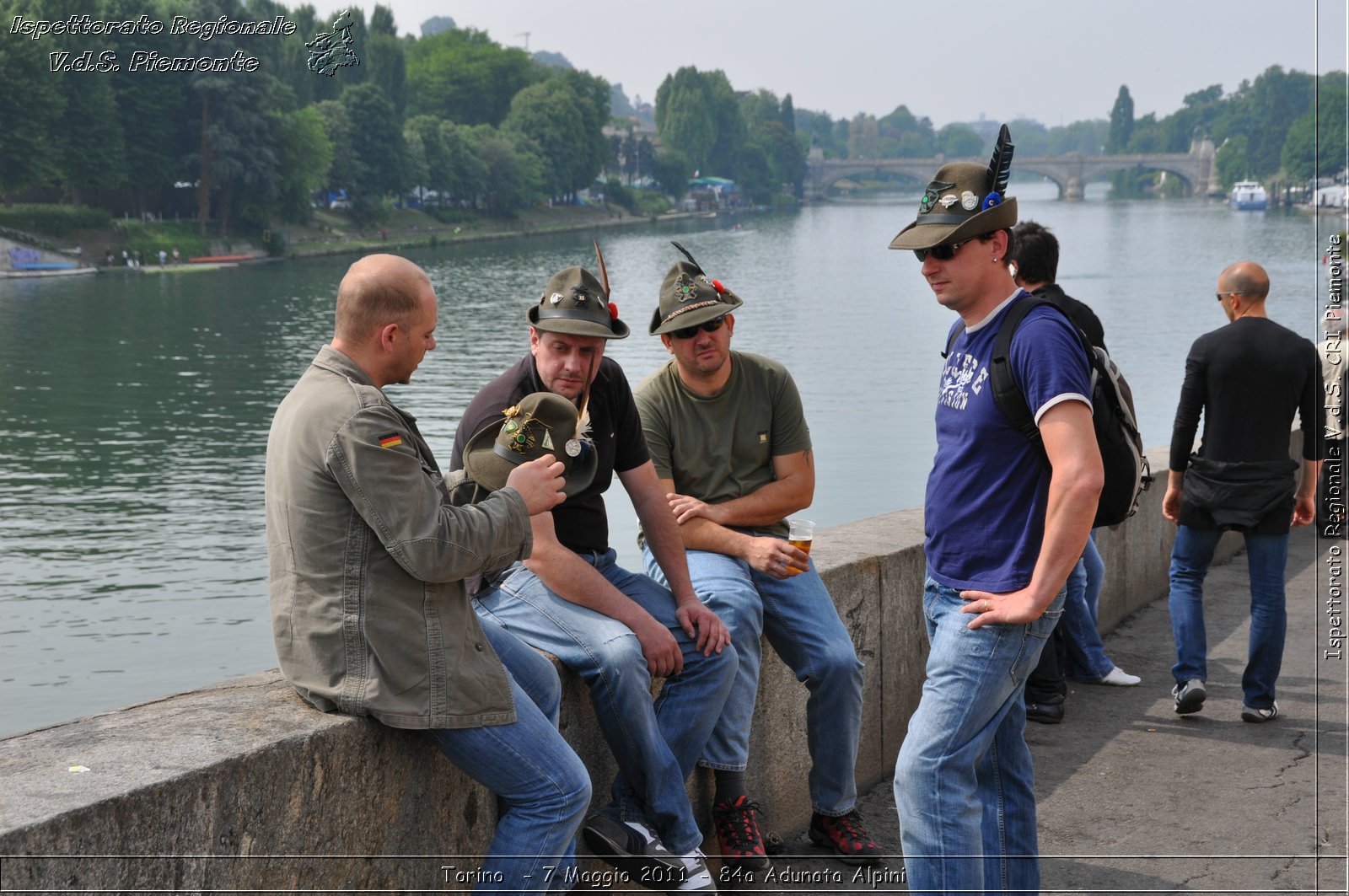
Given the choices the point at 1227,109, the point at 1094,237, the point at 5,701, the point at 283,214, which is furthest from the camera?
the point at 1227,109

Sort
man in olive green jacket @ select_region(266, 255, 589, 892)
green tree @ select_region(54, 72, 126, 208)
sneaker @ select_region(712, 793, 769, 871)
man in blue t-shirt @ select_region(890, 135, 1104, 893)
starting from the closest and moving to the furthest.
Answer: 1. man in olive green jacket @ select_region(266, 255, 589, 892)
2. man in blue t-shirt @ select_region(890, 135, 1104, 893)
3. sneaker @ select_region(712, 793, 769, 871)
4. green tree @ select_region(54, 72, 126, 208)

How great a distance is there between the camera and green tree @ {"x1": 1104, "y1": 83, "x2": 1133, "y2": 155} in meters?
185

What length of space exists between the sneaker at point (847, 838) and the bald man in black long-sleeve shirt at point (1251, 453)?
1917 mm

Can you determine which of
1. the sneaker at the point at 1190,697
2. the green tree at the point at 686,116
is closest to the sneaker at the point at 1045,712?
the sneaker at the point at 1190,697

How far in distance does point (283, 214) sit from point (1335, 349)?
6568 centimetres

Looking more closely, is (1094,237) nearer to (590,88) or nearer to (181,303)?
(590,88)

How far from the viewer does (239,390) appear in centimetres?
3231

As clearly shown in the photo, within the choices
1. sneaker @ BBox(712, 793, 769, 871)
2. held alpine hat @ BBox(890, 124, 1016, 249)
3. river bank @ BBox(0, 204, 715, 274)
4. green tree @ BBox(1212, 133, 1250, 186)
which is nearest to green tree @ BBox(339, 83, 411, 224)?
river bank @ BBox(0, 204, 715, 274)

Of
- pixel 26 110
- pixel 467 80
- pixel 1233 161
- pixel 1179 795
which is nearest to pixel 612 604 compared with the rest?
pixel 1179 795

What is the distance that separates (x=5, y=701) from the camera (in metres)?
14.8

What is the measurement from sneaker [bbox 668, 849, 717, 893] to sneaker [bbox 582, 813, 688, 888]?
0.05 ft

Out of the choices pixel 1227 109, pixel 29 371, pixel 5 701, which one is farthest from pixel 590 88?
pixel 5 701

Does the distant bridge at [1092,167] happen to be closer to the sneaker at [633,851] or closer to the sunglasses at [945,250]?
the sunglasses at [945,250]

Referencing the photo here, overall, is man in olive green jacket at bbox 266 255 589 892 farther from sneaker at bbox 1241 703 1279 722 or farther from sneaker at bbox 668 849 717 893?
sneaker at bbox 1241 703 1279 722
